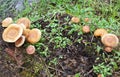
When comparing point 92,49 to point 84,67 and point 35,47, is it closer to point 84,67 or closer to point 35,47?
point 84,67

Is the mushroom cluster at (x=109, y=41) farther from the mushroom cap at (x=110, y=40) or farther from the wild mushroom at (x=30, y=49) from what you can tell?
the wild mushroom at (x=30, y=49)

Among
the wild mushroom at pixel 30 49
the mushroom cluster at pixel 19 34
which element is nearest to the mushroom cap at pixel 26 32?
the mushroom cluster at pixel 19 34

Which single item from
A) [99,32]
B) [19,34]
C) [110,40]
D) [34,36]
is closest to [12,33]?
[19,34]

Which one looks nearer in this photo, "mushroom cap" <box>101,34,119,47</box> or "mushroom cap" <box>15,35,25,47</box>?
"mushroom cap" <box>15,35,25,47</box>

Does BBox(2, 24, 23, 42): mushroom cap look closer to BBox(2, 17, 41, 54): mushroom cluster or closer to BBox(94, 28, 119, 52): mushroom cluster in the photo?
BBox(2, 17, 41, 54): mushroom cluster

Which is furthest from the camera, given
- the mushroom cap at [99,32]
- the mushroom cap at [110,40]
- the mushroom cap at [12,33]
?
the mushroom cap at [99,32]

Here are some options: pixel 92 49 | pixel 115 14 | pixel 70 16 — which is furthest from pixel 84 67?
pixel 115 14

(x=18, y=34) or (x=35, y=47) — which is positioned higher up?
(x=18, y=34)

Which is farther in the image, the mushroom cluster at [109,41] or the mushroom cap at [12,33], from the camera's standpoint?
the mushroom cluster at [109,41]

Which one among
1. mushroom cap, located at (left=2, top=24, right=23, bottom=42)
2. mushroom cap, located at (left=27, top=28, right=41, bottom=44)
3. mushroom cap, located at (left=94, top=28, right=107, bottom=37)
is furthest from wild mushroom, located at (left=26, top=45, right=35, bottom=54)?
mushroom cap, located at (left=94, top=28, right=107, bottom=37)
